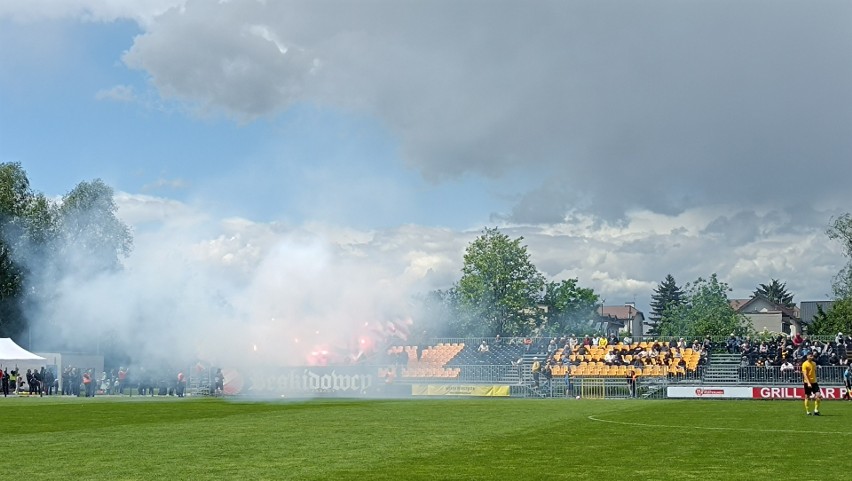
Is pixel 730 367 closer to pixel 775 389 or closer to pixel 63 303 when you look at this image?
pixel 775 389

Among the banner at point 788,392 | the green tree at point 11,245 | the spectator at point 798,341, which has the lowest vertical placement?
the banner at point 788,392

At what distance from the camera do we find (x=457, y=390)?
5788 centimetres

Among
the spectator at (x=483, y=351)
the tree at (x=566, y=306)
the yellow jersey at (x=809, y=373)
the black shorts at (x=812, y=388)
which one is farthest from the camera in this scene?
the tree at (x=566, y=306)

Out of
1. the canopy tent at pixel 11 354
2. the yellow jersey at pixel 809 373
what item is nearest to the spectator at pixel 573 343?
the yellow jersey at pixel 809 373

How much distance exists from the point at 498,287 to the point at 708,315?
38.6 metres

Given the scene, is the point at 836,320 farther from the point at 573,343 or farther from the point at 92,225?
the point at 92,225

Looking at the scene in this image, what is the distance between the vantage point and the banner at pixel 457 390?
56625mm

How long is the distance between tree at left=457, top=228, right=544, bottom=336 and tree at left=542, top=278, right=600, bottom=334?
58.0 ft

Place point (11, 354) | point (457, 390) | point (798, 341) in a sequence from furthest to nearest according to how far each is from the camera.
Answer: point (11, 354), point (798, 341), point (457, 390)

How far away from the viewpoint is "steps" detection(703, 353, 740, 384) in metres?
56.3

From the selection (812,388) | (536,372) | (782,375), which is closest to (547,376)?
(536,372)

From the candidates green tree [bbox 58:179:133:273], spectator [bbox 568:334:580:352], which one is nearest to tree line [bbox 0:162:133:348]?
green tree [bbox 58:179:133:273]

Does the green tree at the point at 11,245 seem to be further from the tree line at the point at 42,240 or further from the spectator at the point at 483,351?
the spectator at the point at 483,351

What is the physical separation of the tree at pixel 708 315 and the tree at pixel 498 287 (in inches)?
1110
